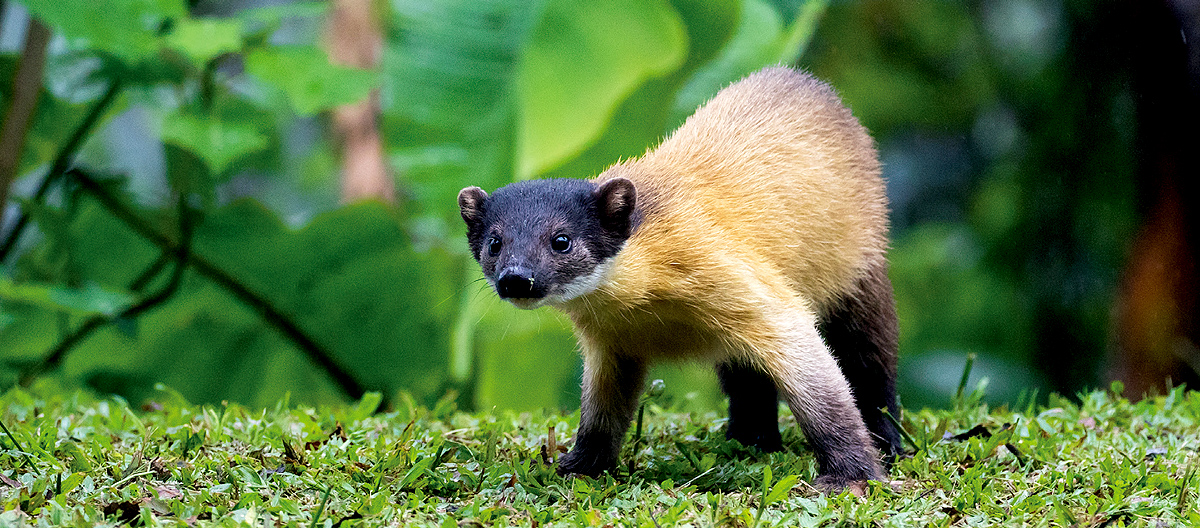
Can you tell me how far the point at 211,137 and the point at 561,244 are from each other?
3226mm

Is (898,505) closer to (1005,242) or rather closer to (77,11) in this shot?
→ (77,11)

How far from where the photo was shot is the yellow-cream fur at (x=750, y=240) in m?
3.51

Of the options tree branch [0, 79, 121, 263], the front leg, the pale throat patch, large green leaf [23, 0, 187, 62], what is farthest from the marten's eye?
tree branch [0, 79, 121, 263]

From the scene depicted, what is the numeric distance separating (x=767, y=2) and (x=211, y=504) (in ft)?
16.2

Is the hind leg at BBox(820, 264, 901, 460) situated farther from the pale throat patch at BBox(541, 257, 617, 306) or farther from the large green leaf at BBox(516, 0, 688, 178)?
the large green leaf at BBox(516, 0, 688, 178)

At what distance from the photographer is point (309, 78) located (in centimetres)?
586

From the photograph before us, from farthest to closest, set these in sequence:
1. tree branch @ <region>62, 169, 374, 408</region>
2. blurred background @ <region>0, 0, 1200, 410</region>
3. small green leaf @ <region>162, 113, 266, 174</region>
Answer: tree branch @ <region>62, 169, 374, 408</region> → blurred background @ <region>0, 0, 1200, 410</region> → small green leaf @ <region>162, 113, 266, 174</region>

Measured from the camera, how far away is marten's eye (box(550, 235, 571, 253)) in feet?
10.9

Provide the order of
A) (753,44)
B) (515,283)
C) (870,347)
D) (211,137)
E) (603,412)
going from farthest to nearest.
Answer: (753,44) → (211,137) → (870,347) → (603,412) → (515,283)

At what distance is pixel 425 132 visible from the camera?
27.9ft

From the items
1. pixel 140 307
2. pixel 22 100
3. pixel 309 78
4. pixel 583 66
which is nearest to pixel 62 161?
pixel 22 100

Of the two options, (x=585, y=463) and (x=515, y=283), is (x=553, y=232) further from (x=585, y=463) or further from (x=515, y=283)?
(x=585, y=463)

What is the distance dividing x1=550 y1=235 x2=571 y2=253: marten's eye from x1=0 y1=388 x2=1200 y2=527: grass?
768 mm

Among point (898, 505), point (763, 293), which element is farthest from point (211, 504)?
point (898, 505)
